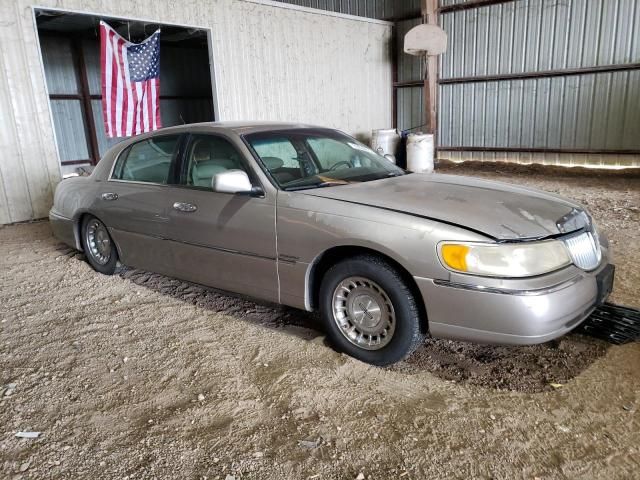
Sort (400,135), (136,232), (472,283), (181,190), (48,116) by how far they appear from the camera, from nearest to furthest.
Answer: (472,283) → (181,190) → (136,232) → (48,116) → (400,135)

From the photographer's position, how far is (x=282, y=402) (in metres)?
2.78

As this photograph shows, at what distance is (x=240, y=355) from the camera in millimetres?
3371

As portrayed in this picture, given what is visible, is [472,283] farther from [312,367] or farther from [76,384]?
[76,384]

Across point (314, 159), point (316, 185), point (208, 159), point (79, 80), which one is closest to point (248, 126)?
point (208, 159)

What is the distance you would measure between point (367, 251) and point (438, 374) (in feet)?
2.81

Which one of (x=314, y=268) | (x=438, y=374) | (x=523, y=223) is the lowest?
(x=438, y=374)

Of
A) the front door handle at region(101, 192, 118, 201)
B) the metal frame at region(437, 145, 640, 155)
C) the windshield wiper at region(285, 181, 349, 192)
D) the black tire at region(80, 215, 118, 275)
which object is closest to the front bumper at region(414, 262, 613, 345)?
the windshield wiper at region(285, 181, 349, 192)

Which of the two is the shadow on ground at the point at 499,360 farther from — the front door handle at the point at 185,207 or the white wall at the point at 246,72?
the white wall at the point at 246,72

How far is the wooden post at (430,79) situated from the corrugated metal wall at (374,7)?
51.6 inches

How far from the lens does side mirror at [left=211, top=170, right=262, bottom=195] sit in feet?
11.0

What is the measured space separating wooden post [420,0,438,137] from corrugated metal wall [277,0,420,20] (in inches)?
51.6

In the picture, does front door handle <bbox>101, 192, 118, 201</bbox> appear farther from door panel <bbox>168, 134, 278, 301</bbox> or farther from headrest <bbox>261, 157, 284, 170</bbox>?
headrest <bbox>261, 157, 284, 170</bbox>

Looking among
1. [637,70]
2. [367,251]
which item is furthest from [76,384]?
[637,70]

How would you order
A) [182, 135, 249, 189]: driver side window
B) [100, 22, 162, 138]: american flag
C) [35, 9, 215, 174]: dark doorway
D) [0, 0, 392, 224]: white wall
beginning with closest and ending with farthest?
[182, 135, 249, 189]: driver side window < [0, 0, 392, 224]: white wall < [100, 22, 162, 138]: american flag < [35, 9, 215, 174]: dark doorway
